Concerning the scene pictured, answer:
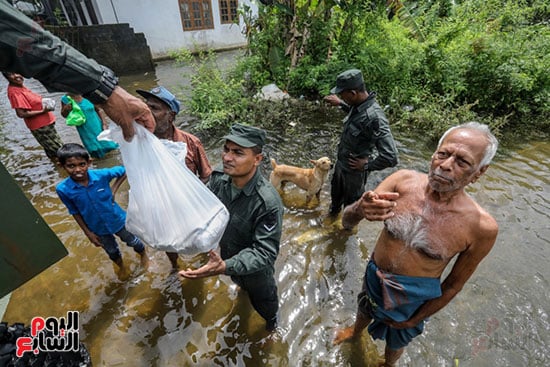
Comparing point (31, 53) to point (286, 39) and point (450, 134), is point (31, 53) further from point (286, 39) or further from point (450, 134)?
point (286, 39)

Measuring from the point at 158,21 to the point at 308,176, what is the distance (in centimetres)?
1509

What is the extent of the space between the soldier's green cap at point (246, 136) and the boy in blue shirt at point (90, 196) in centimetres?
151

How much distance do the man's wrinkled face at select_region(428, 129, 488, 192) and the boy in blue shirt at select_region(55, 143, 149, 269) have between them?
109 inches

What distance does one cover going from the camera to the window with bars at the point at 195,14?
14938mm

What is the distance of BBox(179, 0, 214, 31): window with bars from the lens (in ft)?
49.0

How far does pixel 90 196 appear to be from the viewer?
248cm

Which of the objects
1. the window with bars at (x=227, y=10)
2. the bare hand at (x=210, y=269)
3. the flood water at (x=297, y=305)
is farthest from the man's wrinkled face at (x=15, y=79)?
the window with bars at (x=227, y=10)

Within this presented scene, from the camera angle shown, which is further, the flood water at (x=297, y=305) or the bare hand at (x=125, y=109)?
the flood water at (x=297, y=305)

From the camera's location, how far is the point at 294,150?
5.68m

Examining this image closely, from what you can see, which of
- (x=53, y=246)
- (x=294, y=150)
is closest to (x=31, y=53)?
(x=53, y=246)

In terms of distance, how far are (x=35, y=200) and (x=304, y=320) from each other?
466cm

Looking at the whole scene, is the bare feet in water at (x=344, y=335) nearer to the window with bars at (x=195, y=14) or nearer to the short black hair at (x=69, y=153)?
the short black hair at (x=69, y=153)
